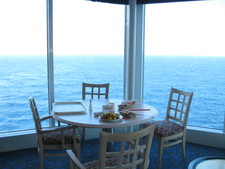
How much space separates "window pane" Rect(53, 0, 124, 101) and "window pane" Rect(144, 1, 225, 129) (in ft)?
2.36

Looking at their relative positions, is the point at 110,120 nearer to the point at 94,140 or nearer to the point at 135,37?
the point at 94,140

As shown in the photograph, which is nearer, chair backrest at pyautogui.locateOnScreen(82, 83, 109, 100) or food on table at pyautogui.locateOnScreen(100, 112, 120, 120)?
food on table at pyautogui.locateOnScreen(100, 112, 120, 120)

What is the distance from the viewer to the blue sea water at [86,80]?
4.03m

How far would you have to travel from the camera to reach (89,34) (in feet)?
25.5

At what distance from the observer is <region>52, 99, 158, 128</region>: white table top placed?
7.54ft

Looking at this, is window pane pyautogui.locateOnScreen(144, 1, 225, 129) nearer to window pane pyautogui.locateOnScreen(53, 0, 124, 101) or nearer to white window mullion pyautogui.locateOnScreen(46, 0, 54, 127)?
window pane pyautogui.locateOnScreen(53, 0, 124, 101)

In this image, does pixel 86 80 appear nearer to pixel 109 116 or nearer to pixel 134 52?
pixel 134 52

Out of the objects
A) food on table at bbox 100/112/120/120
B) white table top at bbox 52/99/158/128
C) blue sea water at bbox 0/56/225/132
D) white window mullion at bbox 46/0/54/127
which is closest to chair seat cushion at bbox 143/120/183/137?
white table top at bbox 52/99/158/128

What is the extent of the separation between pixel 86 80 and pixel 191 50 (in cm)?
514

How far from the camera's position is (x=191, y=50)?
8953mm

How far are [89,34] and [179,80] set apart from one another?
11431 mm

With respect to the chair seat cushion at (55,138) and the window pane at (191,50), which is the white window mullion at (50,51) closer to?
the chair seat cushion at (55,138)

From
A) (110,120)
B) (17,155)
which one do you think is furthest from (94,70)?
(110,120)

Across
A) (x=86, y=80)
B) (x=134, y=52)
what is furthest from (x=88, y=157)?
(x=86, y=80)
